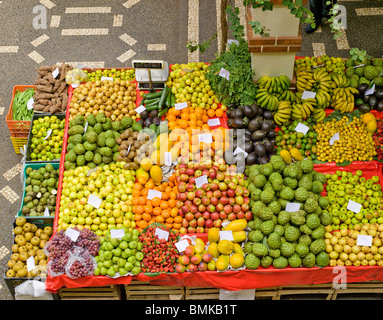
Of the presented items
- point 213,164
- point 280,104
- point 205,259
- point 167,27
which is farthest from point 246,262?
point 167,27

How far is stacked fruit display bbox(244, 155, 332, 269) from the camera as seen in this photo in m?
3.62

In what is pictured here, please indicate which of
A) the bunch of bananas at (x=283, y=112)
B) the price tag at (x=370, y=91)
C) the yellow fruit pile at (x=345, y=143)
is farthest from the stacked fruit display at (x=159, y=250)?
the price tag at (x=370, y=91)

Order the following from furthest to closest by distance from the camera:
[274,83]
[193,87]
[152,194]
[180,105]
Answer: [193,87], [180,105], [274,83], [152,194]

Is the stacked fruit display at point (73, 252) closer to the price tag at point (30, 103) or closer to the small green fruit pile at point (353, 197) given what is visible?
the price tag at point (30, 103)

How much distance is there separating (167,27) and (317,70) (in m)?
2.93

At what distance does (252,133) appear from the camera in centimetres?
441

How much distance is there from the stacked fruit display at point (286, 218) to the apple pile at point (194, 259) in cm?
37

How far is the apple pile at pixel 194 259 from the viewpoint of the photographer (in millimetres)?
3648

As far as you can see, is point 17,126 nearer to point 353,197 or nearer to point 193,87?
point 193,87

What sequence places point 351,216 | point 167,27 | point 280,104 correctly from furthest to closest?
point 167,27, point 280,104, point 351,216

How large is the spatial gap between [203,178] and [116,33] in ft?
12.2

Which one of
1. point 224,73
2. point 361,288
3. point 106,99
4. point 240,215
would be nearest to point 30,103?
point 106,99

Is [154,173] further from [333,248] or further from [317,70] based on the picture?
Answer: [317,70]

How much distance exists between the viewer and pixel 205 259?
12.1ft
